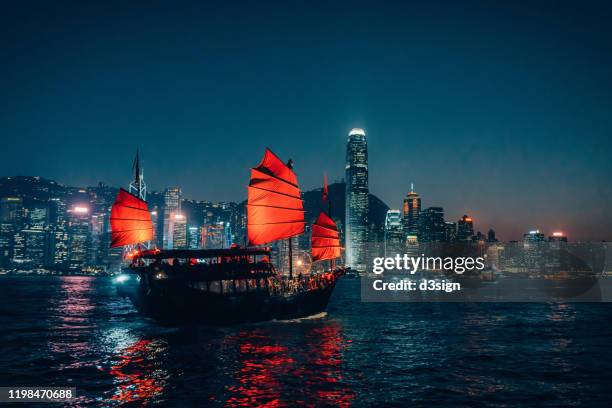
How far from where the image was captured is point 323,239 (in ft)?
211

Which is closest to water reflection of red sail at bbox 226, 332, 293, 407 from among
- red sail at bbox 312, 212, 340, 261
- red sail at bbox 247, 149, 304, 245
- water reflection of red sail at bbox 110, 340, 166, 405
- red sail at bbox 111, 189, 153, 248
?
water reflection of red sail at bbox 110, 340, 166, 405

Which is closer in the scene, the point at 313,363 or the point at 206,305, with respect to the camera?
the point at 313,363

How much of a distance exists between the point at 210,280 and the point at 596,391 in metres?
28.0

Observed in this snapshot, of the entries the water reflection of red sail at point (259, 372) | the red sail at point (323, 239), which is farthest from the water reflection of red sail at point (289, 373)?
the red sail at point (323, 239)


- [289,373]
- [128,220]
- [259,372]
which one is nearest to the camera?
[289,373]

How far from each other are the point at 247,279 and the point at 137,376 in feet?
66.0

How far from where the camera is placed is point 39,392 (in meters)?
20.9

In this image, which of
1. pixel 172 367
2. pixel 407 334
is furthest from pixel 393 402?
pixel 407 334

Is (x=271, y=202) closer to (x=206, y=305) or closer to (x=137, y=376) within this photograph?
(x=206, y=305)

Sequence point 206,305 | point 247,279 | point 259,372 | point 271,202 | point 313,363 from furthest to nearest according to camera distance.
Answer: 1. point 271,202
2. point 247,279
3. point 206,305
4. point 313,363
5. point 259,372

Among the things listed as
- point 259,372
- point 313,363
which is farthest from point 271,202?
point 259,372

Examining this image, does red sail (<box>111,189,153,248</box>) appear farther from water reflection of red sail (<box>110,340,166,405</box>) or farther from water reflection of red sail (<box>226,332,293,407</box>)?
water reflection of red sail (<box>110,340,166,405</box>)

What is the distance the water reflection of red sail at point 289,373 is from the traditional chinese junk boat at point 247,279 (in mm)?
6042

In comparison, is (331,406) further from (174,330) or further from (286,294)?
(286,294)
